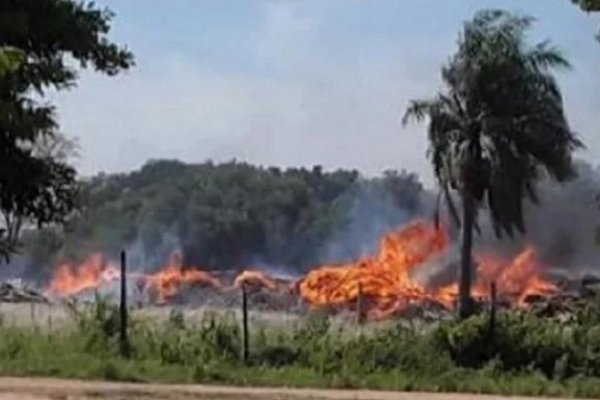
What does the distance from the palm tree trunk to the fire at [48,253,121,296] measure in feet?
50.6


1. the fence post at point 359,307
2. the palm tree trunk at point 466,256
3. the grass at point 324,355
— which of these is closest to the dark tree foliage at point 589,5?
the grass at point 324,355

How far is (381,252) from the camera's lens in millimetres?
58406

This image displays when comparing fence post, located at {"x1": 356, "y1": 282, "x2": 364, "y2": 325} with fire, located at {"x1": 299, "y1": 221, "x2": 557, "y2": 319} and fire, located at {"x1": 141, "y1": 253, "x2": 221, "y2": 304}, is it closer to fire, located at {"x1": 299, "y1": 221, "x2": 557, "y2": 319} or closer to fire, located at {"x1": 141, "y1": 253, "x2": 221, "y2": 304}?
fire, located at {"x1": 299, "y1": 221, "x2": 557, "y2": 319}

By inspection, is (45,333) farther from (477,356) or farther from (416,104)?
(416,104)

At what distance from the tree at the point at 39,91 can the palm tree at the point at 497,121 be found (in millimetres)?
17590

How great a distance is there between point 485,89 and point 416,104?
173 cm

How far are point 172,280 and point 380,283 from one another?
10.5 meters

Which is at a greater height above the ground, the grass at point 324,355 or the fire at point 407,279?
the fire at point 407,279

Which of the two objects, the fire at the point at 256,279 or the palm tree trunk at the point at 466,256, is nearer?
the palm tree trunk at the point at 466,256

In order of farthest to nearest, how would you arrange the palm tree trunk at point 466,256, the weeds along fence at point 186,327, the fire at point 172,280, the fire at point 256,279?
the fire at point 172,280, the fire at point 256,279, the palm tree trunk at point 466,256, the weeds along fence at point 186,327

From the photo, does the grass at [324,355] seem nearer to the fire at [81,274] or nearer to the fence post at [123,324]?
the fence post at [123,324]

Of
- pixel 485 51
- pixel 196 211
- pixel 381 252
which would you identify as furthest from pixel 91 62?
pixel 196 211

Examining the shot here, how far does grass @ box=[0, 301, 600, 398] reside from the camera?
25.2 m

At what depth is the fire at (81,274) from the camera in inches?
2394
